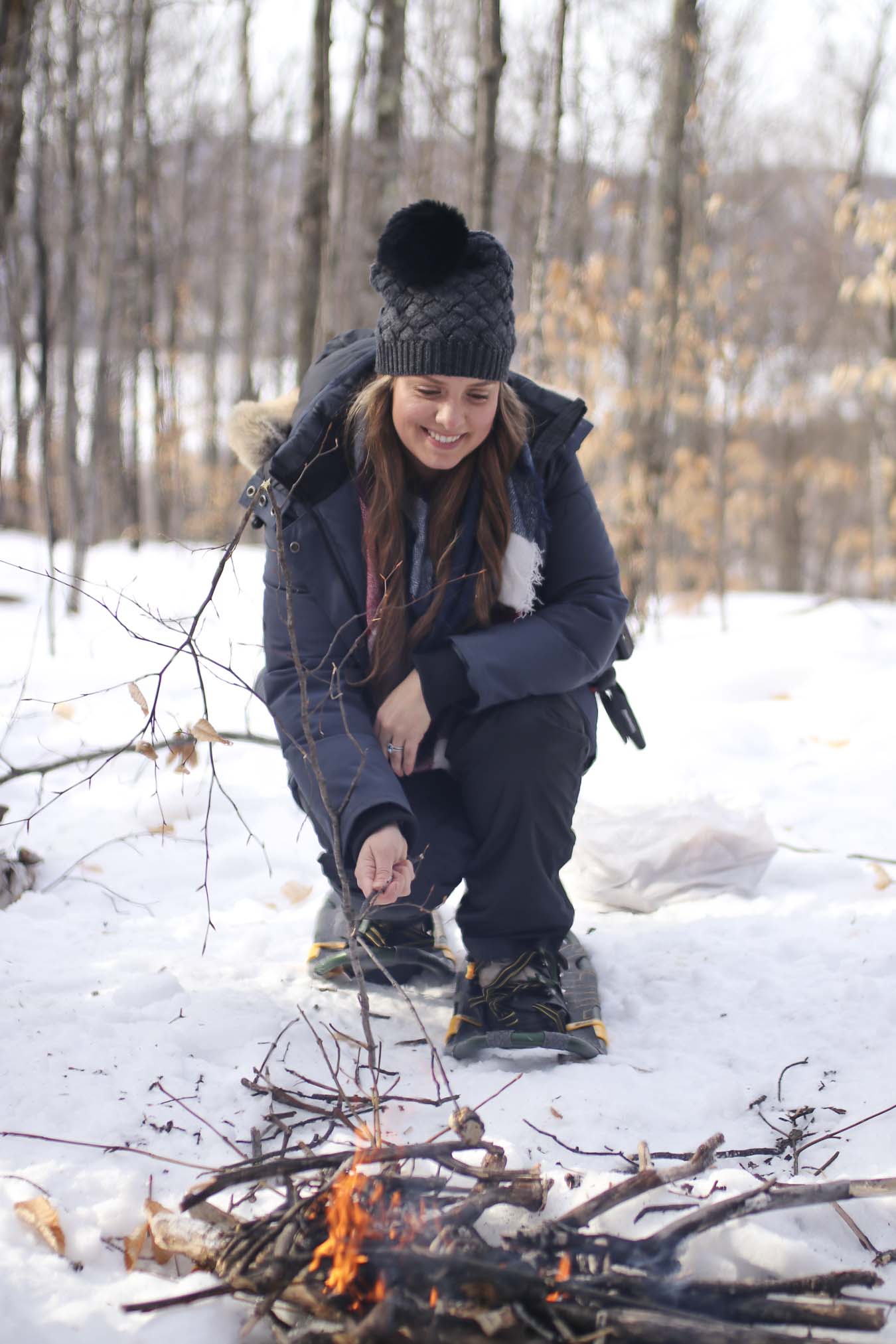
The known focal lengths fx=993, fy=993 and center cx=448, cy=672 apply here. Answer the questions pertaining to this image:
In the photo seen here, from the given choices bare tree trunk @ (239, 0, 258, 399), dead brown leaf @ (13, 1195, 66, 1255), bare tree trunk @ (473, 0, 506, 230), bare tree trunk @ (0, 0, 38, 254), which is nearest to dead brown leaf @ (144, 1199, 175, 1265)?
dead brown leaf @ (13, 1195, 66, 1255)

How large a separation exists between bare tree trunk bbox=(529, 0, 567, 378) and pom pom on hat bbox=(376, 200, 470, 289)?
13.3ft

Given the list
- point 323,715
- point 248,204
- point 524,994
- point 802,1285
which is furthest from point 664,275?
point 248,204

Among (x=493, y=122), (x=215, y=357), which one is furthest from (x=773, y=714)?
(x=215, y=357)

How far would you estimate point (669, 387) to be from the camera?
5574 millimetres

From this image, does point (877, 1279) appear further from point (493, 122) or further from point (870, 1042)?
point (493, 122)

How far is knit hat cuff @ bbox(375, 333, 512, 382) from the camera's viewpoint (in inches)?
67.8

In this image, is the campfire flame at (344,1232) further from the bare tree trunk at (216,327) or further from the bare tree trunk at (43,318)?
the bare tree trunk at (216,327)

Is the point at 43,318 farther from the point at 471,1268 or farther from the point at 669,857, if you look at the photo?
the point at 471,1268

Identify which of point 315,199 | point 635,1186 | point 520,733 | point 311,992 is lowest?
point 311,992

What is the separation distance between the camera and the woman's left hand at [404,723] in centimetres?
183

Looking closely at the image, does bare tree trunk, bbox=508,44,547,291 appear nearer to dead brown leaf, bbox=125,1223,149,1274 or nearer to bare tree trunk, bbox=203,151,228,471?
bare tree trunk, bbox=203,151,228,471

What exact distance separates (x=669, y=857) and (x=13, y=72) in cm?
353

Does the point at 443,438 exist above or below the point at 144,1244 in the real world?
above

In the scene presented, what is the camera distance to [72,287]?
15.3 feet
